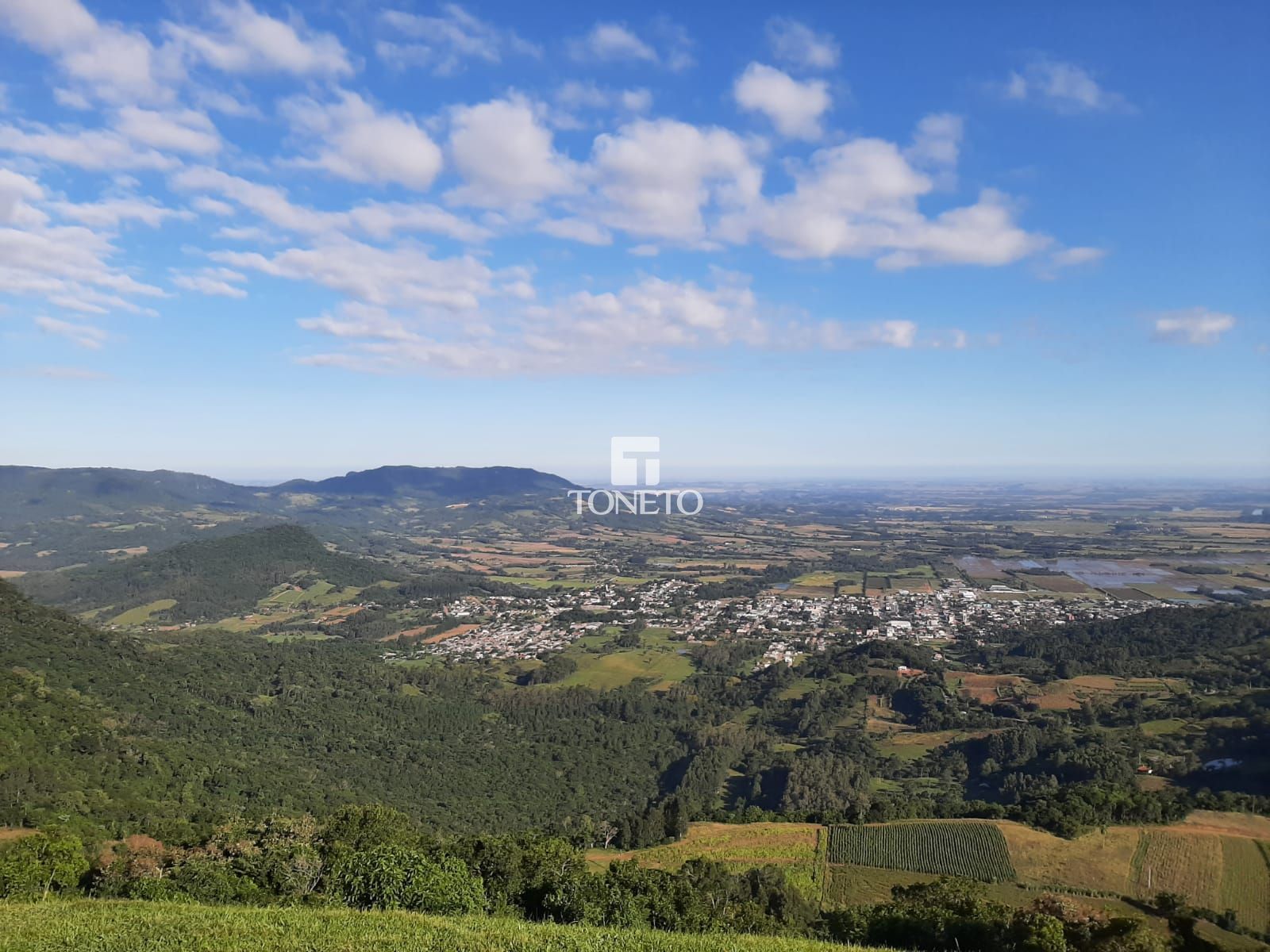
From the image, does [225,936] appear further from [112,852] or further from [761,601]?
[761,601]

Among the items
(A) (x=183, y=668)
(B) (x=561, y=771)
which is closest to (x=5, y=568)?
(A) (x=183, y=668)

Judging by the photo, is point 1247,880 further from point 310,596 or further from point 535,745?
point 310,596

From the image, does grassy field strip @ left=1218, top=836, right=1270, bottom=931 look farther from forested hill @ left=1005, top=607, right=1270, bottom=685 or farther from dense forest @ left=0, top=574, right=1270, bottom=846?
forested hill @ left=1005, top=607, right=1270, bottom=685

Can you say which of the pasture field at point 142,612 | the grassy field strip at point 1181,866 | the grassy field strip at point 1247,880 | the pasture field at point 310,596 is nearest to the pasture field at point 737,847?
the grassy field strip at point 1181,866

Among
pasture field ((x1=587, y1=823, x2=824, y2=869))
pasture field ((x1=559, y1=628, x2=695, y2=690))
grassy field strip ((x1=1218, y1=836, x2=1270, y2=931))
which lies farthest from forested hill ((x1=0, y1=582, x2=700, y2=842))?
grassy field strip ((x1=1218, y1=836, x2=1270, y2=931))

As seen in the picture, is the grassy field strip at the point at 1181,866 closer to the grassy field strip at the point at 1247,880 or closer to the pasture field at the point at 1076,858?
the grassy field strip at the point at 1247,880

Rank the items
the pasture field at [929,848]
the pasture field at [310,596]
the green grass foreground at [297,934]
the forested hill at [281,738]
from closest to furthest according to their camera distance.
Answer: the green grass foreground at [297,934] < the pasture field at [929,848] < the forested hill at [281,738] < the pasture field at [310,596]

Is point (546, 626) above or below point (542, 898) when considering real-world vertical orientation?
below
